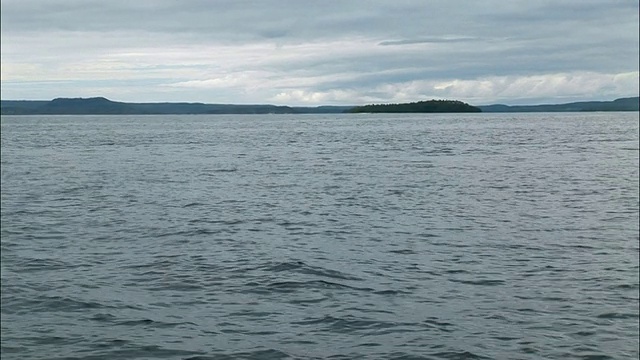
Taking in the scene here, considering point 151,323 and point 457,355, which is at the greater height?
point 151,323

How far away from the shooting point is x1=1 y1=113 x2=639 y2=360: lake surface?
12.6 metres

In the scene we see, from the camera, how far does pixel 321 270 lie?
1778cm

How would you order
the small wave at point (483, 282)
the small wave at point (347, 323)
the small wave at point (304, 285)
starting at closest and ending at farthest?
the small wave at point (347, 323)
the small wave at point (304, 285)
the small wave at point (483, 282)

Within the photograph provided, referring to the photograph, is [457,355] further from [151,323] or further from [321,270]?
[321,270]

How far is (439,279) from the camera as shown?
54.7ft

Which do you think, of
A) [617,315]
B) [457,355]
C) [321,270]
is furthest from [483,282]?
[457,355]

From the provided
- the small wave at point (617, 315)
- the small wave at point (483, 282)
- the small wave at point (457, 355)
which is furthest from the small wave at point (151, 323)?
the small wave at point (617, 315)

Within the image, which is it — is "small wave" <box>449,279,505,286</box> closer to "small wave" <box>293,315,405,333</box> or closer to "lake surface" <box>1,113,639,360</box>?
"lake surface" <box>1,113,639,360</box>

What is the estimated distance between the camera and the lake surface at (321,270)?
41.3ft

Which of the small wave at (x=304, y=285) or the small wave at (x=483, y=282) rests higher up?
the small wave at (x=483, y=282)

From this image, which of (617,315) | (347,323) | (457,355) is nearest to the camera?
(457,355)

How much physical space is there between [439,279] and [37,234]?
39.2 ft

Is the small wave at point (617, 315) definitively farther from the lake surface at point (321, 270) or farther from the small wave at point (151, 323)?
the small wave at point (151, 323)

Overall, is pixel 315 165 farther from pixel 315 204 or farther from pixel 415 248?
pixel 415 248
